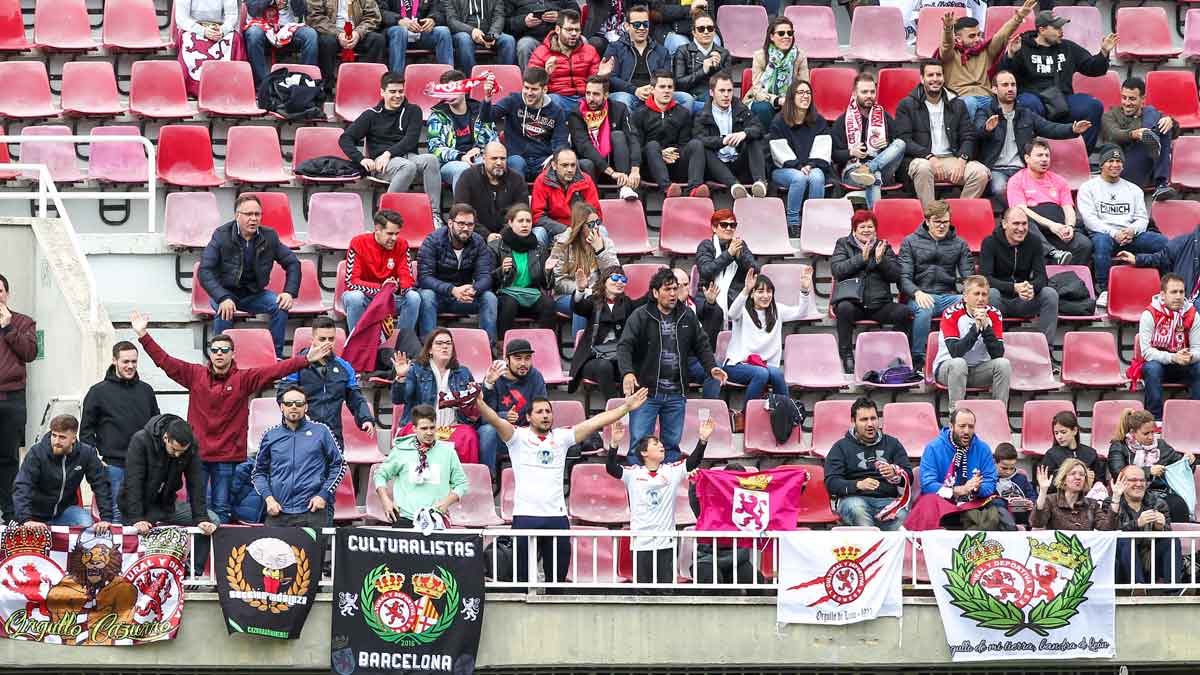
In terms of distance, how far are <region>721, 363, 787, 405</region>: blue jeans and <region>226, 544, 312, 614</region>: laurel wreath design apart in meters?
4.20

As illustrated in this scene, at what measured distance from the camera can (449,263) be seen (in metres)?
17.2

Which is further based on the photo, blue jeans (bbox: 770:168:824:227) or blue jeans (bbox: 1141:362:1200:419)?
blue jeans (bbox: 770:168:824:227)

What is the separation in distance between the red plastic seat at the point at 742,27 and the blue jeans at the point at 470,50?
6.85 feet

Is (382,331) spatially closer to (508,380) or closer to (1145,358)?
(508,380)

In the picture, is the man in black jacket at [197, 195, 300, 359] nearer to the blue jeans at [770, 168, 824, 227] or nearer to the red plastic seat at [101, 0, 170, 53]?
the red plastic seat at [101, 0, 170, 53]

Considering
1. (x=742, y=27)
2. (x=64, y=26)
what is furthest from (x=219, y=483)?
(x=742, y=27)

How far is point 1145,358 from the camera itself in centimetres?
1753

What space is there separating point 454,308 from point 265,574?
353 centimetres

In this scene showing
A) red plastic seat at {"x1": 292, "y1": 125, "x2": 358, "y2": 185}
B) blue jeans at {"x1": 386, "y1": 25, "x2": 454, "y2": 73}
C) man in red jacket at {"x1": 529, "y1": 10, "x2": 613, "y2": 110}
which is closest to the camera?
red plastic seat at {"x1": 292, "y1": 125, "x2": 358, "y2": 185}

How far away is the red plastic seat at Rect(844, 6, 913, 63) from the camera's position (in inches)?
826

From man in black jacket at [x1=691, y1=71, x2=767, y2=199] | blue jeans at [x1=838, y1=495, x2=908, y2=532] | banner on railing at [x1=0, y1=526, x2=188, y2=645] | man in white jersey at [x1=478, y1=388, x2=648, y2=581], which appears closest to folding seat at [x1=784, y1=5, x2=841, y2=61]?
man in black jacket at [x1=691, y1=71, x2=767, y2=199]

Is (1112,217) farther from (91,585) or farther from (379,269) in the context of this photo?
(91,585)

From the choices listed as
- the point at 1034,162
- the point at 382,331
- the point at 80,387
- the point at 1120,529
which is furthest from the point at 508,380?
the point at 1034,162

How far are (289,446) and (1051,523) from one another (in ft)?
17.5
